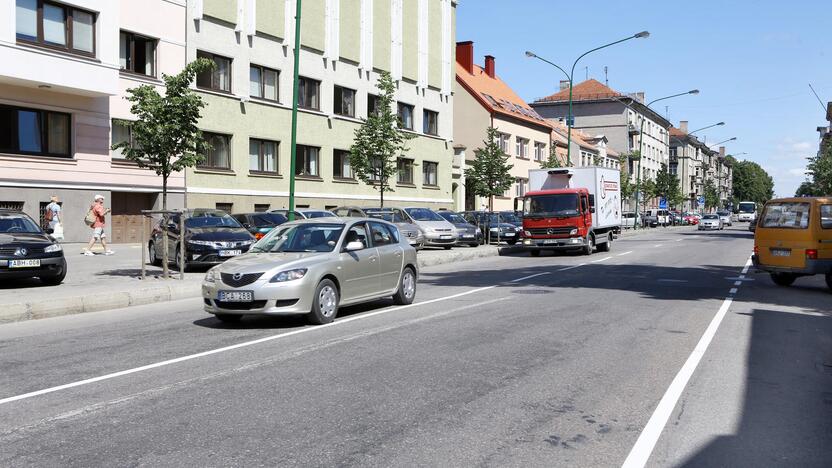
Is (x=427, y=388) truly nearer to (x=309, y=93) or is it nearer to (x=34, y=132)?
(x=34, y=132)

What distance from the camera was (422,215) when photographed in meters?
28.2

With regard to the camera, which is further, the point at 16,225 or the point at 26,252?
the point at 16,225

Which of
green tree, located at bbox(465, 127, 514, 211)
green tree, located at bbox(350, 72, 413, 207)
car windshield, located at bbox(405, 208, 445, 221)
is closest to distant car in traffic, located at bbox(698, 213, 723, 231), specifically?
green tree, located at bbox(465, 127, 514, 211)

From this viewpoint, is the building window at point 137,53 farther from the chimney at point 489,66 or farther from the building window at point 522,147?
the chimney at point 489,66

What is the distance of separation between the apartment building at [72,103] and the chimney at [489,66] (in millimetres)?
38423

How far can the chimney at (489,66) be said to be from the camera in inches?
2485

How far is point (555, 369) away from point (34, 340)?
645 centimetres

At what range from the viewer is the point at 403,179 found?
42969 millimetres

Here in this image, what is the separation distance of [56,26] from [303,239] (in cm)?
1779

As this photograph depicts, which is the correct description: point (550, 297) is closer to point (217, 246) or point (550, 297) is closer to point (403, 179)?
point (217, 246)

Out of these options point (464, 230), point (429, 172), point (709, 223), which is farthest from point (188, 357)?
point (709, 223)

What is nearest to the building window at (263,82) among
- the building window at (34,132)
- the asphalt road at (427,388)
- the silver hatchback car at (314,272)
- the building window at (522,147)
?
→ the building window at (34,132)

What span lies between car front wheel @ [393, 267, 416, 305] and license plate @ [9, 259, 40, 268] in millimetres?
6903

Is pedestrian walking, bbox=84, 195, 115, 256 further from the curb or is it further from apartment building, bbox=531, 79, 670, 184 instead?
apartment building, bbox=531, 79, 670, 184
